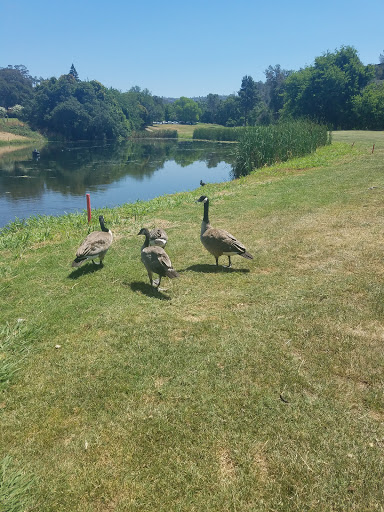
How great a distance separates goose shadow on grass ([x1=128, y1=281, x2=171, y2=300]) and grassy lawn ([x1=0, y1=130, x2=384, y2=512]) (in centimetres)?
5

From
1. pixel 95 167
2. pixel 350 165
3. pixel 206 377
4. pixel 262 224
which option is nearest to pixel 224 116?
pixel 95 167

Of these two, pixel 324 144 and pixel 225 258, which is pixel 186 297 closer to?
pixel 225 258

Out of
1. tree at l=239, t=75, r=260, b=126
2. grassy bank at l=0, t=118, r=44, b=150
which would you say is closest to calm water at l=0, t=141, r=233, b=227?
grassy bank at l=0, t=118, r=44, b=150

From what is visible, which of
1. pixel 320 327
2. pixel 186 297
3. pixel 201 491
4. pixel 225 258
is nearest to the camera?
pixel 201 491

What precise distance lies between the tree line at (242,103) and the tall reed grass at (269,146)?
438 inches

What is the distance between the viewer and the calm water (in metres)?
25.3

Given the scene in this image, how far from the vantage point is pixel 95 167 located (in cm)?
4466

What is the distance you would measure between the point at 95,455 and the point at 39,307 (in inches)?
161

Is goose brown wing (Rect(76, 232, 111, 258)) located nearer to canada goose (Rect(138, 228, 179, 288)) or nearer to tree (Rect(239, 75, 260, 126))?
canada goose (Rect(138, 228, 179, 288))

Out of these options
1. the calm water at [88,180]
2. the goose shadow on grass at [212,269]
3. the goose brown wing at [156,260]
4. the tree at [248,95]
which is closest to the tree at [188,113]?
the tree at [248,95]

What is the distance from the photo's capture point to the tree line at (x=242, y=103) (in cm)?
6575

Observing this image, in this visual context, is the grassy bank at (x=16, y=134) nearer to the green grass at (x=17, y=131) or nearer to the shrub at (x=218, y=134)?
the green grass at (x=17, y=131)

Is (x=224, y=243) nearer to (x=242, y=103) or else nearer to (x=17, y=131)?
(x=17, y=131)

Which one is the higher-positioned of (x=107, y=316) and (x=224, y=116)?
(x=224, y=116)
